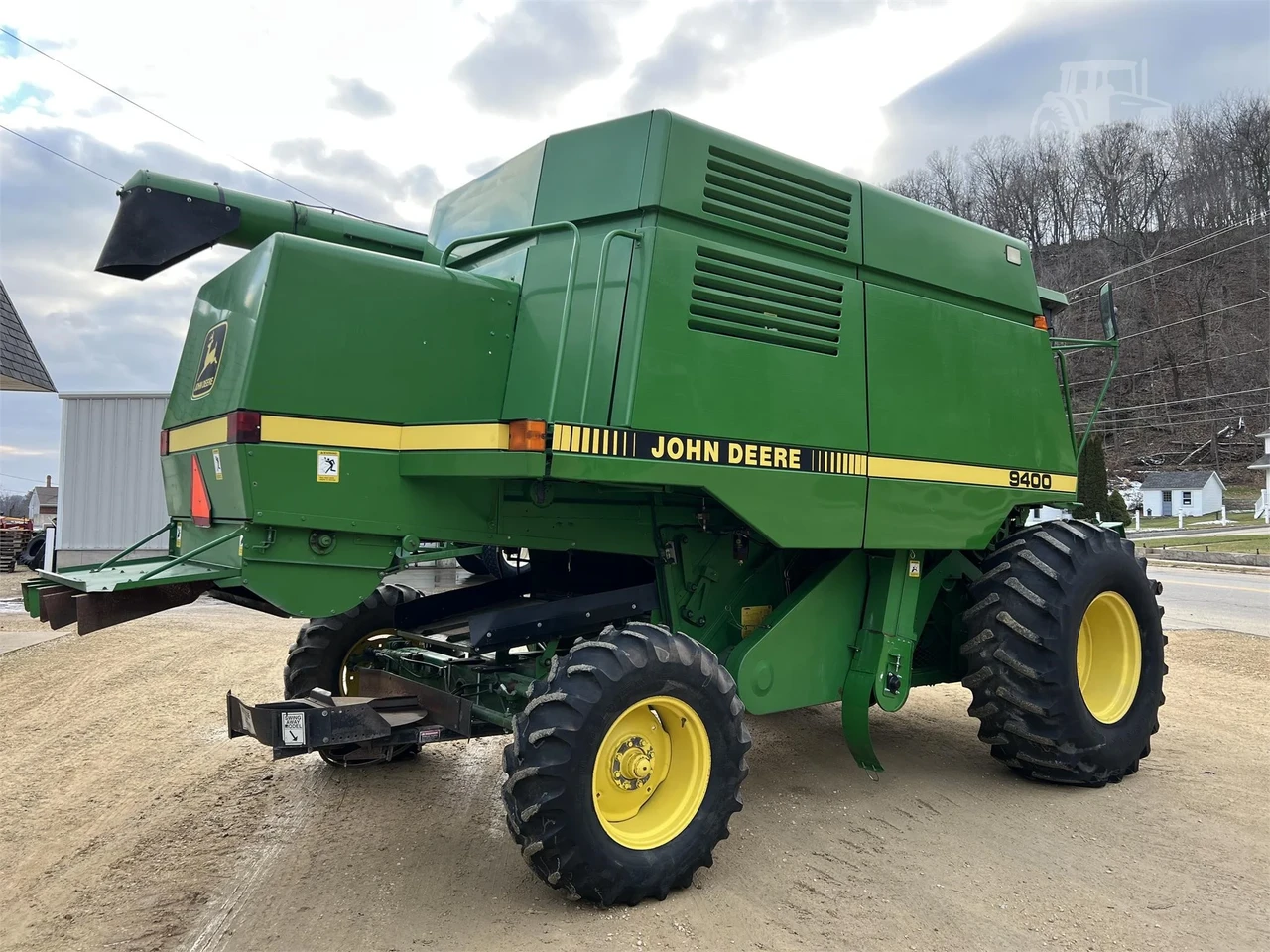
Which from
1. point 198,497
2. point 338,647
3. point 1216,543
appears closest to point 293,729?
point 198,497

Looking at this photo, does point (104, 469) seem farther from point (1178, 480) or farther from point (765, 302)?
point (1178, 480)

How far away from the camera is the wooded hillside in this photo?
183 feet

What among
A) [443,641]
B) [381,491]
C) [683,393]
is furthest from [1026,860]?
[381,491]

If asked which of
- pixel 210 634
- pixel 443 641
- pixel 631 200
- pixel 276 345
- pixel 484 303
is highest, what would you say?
pixel 631 200

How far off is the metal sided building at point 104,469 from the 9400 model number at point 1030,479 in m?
15.5

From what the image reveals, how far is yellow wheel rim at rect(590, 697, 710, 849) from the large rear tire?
1.84 m

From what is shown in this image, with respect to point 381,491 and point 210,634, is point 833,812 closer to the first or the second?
point 381,491

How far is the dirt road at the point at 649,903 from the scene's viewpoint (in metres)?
3.54

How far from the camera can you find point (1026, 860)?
14.0 feet

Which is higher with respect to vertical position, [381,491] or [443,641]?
[381,491]

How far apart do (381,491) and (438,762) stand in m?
2.56

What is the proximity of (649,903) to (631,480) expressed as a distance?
171cm

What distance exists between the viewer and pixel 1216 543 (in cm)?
3047

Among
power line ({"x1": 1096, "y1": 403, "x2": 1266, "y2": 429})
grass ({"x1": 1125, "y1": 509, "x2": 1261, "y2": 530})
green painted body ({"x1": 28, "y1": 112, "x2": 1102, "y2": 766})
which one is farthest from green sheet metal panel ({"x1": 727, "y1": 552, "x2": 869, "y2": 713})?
power line ({"x1": 1096, "y1": 403, "x2": 1266, "y2": 429})
